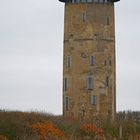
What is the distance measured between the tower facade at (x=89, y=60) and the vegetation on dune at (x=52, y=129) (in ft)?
44.4

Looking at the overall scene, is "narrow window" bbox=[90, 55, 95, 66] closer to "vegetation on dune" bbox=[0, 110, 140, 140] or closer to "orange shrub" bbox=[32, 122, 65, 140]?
"vegetation on dune" bbox=[0, 110, 140, 140]

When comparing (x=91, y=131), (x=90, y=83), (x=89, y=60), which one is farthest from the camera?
(x=89, y=60)

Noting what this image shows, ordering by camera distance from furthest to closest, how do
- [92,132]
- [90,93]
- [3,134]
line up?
[90,93] < [92,132] < [3,134]

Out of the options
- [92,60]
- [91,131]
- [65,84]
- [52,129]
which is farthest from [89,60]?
[52,129]

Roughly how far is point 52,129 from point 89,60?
82.7ft

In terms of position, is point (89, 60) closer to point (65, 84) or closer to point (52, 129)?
point (65, 84)

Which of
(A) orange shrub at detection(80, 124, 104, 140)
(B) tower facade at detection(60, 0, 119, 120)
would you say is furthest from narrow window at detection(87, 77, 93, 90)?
(A) orange shrub at detection(80, 124, 104, 140)

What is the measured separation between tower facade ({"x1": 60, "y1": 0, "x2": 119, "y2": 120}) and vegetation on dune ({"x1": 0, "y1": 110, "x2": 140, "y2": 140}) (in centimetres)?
1353

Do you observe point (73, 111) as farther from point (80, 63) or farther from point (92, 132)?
point (92, 132)

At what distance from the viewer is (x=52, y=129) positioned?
2997 cm

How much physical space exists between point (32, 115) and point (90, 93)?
19.8 m

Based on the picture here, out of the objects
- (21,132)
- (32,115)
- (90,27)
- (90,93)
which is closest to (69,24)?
(90,27)

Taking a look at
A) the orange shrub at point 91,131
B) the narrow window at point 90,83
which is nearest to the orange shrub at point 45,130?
the orange shrub at point 91,131

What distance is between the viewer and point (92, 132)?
3328 cm
